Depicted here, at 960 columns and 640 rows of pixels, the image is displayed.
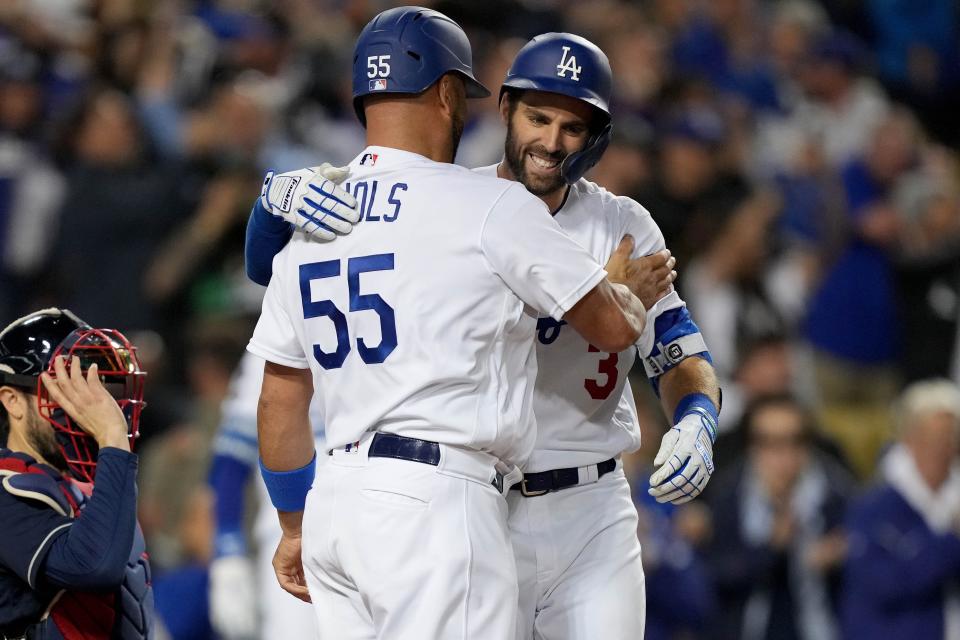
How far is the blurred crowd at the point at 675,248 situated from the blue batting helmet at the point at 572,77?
3.35 m

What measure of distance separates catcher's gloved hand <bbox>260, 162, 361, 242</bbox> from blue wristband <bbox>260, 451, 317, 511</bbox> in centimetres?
75

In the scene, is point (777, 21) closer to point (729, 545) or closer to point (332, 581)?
point (729, 545)

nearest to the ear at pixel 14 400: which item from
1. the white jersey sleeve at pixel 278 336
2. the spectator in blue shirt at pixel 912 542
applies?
the white jersey sleeve at pixel 278 336

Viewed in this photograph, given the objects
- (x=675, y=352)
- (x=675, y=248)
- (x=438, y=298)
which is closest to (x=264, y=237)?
(x=438, y=298)

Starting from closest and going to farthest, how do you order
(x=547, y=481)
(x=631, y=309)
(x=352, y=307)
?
(x=352, y=307) → (x=631, y=309) → (x=547, y=481)

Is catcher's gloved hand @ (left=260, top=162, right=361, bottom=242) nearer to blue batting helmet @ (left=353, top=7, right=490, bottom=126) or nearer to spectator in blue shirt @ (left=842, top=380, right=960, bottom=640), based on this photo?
blue batting helmet @ (left=353, top=7, right=490, bottom=126)

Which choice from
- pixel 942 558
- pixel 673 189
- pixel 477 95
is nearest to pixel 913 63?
pixel 673 189

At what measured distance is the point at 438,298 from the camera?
3.90m

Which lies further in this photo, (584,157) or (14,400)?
(584,157)

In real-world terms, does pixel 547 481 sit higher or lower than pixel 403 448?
lower

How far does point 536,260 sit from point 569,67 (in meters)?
0.77

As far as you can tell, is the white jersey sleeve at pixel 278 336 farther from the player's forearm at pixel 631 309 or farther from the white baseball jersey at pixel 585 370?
the player's forearm at pixel 631 309

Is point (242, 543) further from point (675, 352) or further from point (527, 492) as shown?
point (675, 352)

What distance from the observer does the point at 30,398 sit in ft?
13.5
